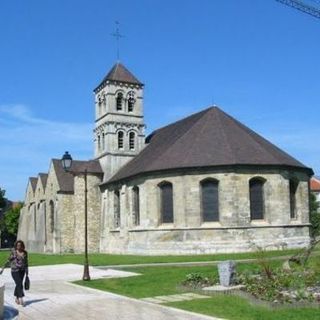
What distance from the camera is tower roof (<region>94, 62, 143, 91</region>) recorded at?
5007 centimetres

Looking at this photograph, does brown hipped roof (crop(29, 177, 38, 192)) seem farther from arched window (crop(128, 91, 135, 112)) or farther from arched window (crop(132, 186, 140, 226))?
arched window (crop(132, 186, 140, 226))

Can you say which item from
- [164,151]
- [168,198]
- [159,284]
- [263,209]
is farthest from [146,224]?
[159,284]

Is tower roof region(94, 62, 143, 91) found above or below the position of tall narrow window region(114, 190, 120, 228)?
above

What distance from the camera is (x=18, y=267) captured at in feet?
46.7

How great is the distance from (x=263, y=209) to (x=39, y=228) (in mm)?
27038

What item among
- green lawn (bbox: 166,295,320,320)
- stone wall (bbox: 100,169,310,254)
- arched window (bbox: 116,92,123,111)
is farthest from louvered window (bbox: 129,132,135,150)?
green lawn (bbox: 166,295,320,320)

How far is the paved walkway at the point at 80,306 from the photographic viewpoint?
11672mm

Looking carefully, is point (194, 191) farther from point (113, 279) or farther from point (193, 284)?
point (193, 284)

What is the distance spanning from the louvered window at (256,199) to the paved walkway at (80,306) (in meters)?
19.3

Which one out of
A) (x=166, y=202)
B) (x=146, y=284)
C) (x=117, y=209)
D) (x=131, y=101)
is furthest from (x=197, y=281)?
(x=131, y=101)

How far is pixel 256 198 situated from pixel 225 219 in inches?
109

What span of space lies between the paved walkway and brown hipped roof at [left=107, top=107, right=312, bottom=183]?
18564 mm

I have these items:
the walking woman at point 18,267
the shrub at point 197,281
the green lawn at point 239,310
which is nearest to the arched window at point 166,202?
the shrub at point 197,281

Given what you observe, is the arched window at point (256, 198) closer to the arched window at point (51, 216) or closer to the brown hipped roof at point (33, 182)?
the arched window at point (51, 216)
